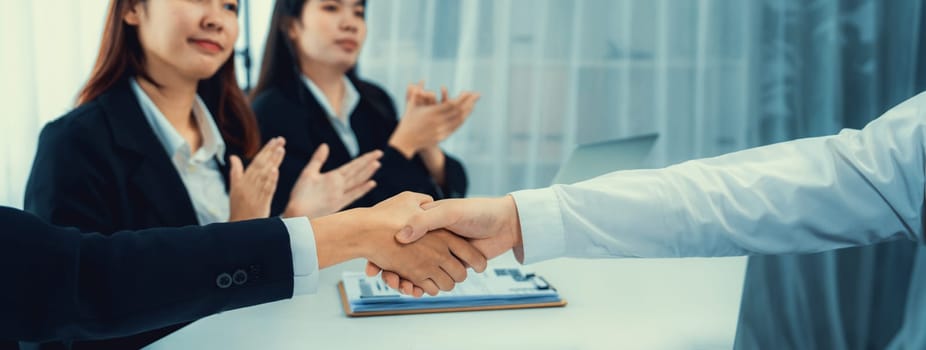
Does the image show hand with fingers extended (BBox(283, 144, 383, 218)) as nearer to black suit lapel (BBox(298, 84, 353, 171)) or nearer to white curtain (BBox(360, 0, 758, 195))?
black suit lapel (BBox(298, 84, 353, 171))

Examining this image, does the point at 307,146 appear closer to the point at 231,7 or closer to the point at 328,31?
the point at 328,31

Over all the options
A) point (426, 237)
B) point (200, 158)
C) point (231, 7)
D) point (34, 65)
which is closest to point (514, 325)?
point (426, 237)

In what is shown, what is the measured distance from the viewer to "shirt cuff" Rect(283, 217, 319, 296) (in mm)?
997

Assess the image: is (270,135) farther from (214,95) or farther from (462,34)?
(462,34)

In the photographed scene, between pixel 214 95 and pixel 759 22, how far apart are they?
6.36 ft

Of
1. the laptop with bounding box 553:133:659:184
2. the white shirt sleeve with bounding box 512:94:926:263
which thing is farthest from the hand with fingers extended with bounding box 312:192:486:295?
the laptop with bounding box 553:133:659:184

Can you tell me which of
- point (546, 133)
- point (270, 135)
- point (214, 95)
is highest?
point (214, 95)

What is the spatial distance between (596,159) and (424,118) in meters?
0.69

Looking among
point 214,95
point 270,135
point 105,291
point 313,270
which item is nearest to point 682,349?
point 313,270

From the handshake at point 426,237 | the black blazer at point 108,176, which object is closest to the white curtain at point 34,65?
the black blazer at point 108,176

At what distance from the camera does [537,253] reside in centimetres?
114

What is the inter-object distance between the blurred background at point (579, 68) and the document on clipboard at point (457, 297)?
1.59 m

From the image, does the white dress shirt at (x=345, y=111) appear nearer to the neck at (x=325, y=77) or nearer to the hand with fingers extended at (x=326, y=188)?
the neck at (x=325, y=77)

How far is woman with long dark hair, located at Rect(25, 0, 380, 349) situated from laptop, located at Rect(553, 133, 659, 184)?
0.44m
